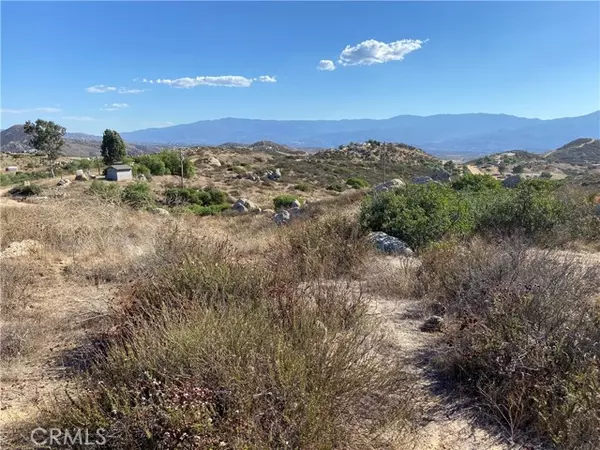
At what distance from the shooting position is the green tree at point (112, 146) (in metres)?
44.0

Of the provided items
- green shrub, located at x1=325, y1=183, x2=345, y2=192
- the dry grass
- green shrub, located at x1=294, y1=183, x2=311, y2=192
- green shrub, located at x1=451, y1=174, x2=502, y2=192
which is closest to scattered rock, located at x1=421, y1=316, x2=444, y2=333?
the dry grass

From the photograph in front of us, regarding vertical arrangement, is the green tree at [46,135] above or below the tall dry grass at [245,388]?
above

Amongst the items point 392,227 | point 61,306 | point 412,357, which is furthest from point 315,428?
point 392,227

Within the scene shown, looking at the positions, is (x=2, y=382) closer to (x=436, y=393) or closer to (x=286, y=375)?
(x=286, y=375)

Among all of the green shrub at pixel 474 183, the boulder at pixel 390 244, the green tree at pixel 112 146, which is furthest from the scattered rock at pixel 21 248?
the green tree at pixel 112 146

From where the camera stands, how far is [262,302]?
3.53m

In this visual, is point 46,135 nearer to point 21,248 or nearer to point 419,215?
point 21,248

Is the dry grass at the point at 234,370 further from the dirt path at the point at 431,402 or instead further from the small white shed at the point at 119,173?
the small white shed at the point at 119,173

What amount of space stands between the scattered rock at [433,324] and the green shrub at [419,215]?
12.9ft

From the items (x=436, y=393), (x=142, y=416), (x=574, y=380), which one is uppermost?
(x=142, y=416)

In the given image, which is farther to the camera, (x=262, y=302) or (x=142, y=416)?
(x=262, y=302)

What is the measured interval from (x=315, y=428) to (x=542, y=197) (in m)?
8.69

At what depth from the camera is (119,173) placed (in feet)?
108

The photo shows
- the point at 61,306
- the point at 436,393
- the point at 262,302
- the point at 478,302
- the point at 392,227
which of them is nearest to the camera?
the point at 436,393
